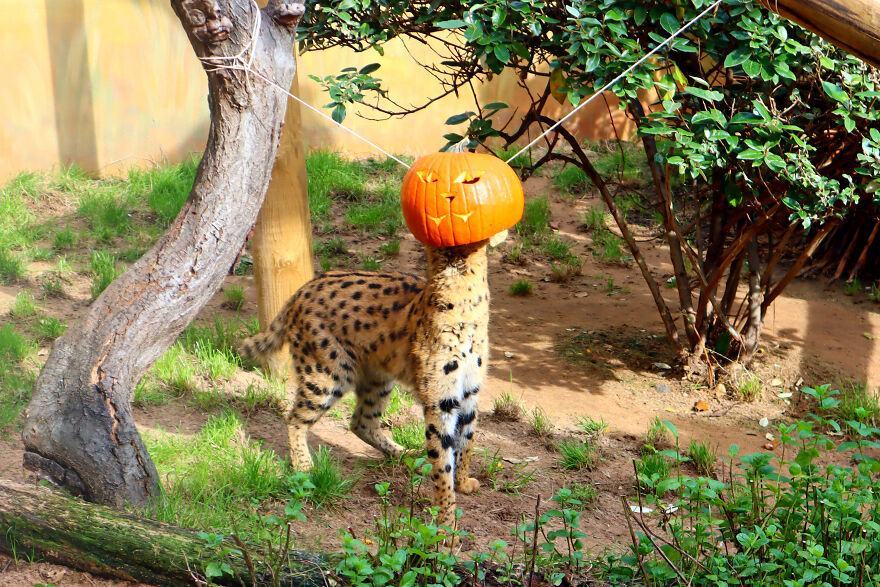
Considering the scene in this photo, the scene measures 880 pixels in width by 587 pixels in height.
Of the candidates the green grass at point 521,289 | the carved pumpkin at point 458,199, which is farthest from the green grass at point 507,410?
the green grass at point 521,289

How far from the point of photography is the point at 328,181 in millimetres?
10195

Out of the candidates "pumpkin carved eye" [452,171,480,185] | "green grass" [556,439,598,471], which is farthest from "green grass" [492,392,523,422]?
"pumpkin carved eye" [452,171,480,185]

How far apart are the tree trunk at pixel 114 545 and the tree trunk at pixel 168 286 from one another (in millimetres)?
279

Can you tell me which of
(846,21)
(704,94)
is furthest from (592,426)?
(846,21)

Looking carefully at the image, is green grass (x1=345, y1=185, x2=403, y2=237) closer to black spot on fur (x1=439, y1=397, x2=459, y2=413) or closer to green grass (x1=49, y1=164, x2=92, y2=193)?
green grass (x1=49, y1=164, x2=92, y2=193)

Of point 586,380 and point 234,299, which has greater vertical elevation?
point 234,299

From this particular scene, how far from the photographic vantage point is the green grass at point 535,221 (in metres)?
9.74

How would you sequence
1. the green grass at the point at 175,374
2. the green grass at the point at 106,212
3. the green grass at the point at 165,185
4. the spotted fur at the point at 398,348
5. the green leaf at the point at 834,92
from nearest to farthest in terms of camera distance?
1. the spotted fur at the point at 398,348
2. the green leaf at the point at 834,92
3. the green grass at the point at 175,374
4. the green grass at the point at 106,212
5. the green grass at the point at 165,185

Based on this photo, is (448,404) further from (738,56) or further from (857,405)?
(857,405)

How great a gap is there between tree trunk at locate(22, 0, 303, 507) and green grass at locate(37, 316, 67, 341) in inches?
106

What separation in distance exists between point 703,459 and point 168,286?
3254 mm

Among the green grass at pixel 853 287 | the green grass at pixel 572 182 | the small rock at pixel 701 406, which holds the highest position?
the green grass at pixel 572 182

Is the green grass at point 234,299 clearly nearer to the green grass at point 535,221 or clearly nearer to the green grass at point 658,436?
the green grass at point 535,221

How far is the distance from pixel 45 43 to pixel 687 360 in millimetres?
7066
